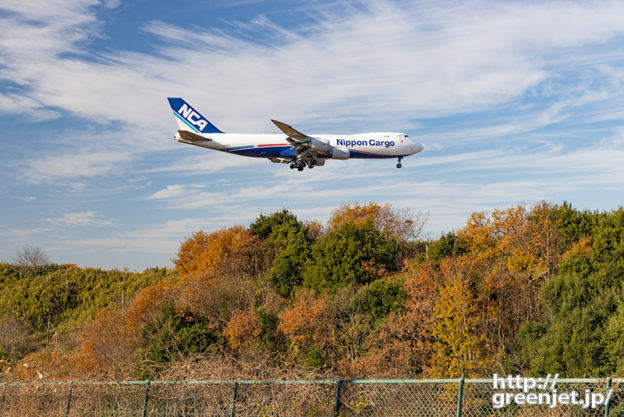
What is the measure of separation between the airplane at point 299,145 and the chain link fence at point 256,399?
91.5 feet

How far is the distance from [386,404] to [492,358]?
26.2 metres

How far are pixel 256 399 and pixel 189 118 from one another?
133 feet

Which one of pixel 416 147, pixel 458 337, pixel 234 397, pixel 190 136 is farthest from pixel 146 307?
pixel 234 397

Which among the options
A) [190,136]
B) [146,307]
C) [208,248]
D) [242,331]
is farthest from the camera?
[208,248]

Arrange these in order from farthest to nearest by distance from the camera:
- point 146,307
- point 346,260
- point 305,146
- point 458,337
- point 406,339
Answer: point 346,260 < point 146,307 < point 305,146 < point 406,339 < point 458,337

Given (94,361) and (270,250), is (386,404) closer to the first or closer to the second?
(94,361)

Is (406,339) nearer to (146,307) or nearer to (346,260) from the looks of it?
(346,260)

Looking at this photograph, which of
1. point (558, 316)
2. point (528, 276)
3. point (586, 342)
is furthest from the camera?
point (528, 276)

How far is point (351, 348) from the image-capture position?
38.9 metres

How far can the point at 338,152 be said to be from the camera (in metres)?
43.8

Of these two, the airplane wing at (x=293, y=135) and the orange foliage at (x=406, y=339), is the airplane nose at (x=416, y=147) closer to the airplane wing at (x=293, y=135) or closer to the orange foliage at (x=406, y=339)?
the airplane wing at (x=293, y=135)

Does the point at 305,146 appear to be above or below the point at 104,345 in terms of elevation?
above

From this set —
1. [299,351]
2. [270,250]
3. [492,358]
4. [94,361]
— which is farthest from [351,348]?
[270,250]

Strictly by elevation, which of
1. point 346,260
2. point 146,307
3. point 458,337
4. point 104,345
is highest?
point 346,260
